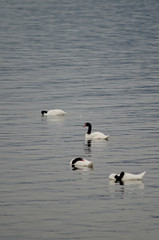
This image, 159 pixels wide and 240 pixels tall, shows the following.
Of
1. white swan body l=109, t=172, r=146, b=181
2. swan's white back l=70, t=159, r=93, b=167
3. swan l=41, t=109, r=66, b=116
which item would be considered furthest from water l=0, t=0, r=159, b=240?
swan l=41, t=109, r=66, b=116

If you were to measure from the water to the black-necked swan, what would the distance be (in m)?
0.39

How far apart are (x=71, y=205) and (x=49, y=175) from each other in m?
4.31

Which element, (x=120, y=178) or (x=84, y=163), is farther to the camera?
(x=84, y=163)

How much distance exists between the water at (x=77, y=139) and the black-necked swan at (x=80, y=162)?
15.5 inches

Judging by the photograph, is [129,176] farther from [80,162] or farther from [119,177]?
[80,162]

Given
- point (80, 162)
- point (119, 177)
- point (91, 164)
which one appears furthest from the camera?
point (80, 162)

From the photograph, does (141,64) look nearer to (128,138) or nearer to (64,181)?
(128,138)

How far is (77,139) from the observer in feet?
123

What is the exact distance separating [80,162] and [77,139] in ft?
21.5

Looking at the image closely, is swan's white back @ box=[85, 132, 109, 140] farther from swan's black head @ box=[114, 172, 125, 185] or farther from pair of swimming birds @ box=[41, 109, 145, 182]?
swan's black head @ box=[114, 172, 125, 185]

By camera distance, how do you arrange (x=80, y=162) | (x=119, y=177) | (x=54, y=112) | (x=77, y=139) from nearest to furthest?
(x=119, y=177) < (x=80, y=162) < (x=77, y=139) < (x=54, y=112)

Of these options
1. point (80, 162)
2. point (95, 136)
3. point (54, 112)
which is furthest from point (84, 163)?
point (54, 112)

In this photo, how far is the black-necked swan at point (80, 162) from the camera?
30725 mm

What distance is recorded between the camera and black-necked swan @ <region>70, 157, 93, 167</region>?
101ft
